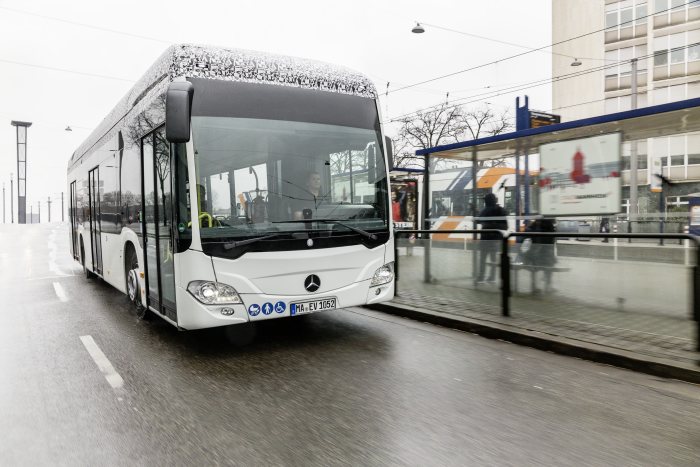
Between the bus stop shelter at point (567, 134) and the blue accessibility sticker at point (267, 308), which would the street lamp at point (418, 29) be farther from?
the blue accessibility sticker at point (267, 308)

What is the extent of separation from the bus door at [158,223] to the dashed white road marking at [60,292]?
3938 millimetres

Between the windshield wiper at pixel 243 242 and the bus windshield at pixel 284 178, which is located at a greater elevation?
the bus windshield at pixel 284 178

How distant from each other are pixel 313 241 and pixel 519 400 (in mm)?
2528

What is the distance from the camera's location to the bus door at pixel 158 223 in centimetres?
547

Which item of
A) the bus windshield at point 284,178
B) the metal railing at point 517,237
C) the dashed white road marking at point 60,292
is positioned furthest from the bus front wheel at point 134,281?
the metal railing at point 517,237

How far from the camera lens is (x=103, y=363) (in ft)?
17.1

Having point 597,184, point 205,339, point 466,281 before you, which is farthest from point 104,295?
point 597,184

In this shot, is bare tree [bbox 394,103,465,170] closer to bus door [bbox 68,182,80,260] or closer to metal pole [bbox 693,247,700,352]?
bus door [bbox 68,182,80,260]

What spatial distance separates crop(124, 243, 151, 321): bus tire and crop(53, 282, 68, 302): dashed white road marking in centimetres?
248

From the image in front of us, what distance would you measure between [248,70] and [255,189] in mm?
1304

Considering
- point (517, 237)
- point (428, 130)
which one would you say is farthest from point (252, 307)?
point (428, 130)

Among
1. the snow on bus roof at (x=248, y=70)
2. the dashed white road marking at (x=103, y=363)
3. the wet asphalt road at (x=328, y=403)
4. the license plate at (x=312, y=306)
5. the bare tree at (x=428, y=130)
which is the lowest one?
the wet asphalt road at (x=328, y=403)

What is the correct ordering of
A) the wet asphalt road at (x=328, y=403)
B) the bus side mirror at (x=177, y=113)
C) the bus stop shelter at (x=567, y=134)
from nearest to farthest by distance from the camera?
the wet asphalt road at (x=328, y=403), the bus side mirror at (x=177, y=113), the bus stop shelter at (x=567, y=134)

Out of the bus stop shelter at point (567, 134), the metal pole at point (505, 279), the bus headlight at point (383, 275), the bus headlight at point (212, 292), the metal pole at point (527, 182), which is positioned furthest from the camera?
the metal pole at point (527, 182)
